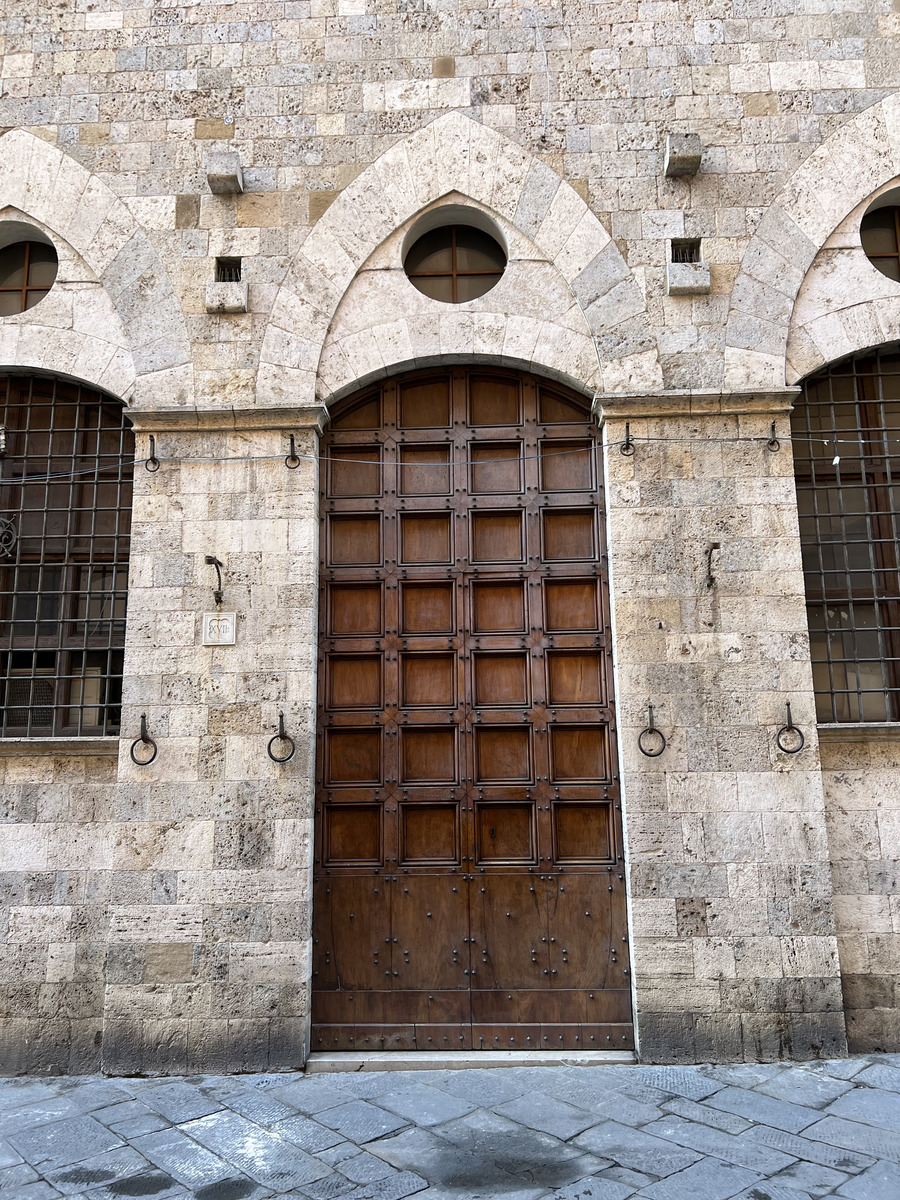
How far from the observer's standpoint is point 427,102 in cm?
625

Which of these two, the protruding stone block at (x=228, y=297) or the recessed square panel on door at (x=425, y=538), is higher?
the protruding stone block at (x=228, y=297)

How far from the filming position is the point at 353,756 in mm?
5848

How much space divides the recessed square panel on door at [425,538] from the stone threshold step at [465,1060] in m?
3.03

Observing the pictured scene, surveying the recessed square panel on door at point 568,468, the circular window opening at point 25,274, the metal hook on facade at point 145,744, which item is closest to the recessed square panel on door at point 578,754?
the recessed square panel on door at point 568,468

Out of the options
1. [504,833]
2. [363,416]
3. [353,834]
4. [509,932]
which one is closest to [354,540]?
[363,416]

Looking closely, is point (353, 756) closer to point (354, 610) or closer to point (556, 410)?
point (354, 610)

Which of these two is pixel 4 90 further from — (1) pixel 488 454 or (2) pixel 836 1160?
(2) pixel 836 1160

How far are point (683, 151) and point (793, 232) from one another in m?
0.91

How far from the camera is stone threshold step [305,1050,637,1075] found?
5266mm

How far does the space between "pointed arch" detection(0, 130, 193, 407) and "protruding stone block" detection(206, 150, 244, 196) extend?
0.63m

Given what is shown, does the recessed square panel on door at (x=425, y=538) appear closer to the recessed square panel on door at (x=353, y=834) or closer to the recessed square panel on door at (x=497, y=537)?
the recessed square panel on door at (x=497, y=537)

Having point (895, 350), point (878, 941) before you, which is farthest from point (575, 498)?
point (878, 941)

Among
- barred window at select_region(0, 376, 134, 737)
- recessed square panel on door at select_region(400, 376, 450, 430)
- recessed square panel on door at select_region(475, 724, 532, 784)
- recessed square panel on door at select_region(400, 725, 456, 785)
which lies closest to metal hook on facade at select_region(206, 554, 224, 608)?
barred window at select_region(0, 376, 134, 737)

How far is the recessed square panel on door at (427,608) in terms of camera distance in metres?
5.97
